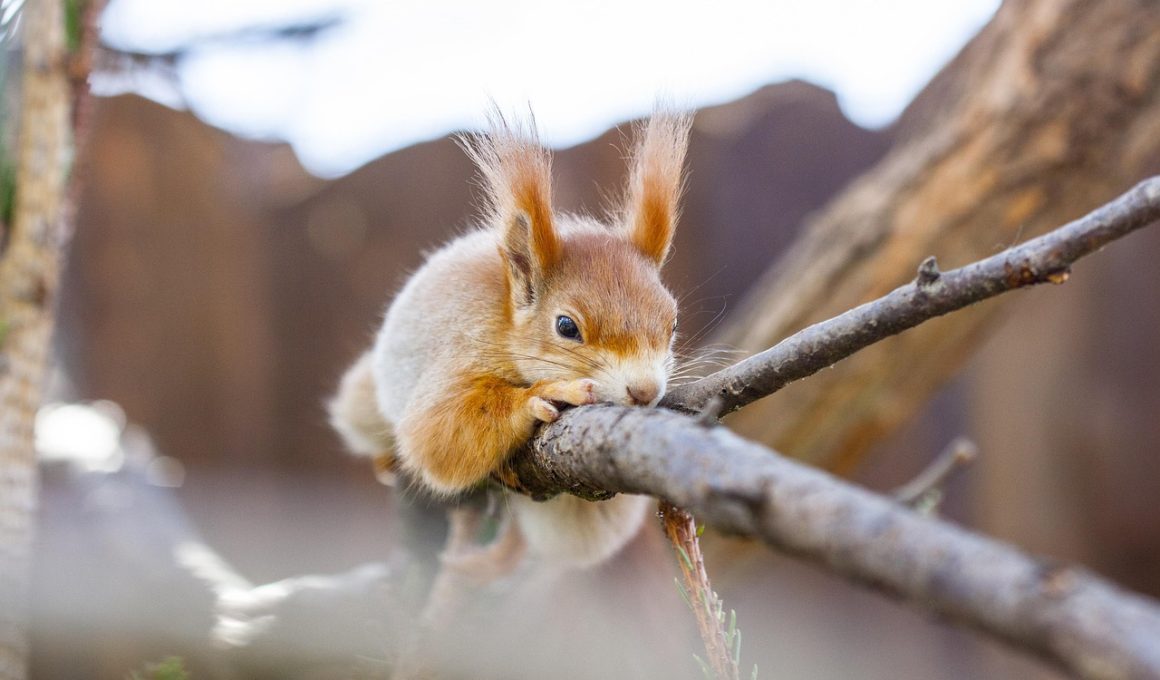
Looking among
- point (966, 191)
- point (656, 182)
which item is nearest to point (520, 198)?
point (656, 182)

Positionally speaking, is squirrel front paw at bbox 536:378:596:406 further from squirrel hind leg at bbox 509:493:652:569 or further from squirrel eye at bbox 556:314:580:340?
squirrel hind leg at bbox 509:493:652:569

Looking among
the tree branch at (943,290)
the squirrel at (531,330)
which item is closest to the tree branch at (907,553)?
the tree branch at (943,290)

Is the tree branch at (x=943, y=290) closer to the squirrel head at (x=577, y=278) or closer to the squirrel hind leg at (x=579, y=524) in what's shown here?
the squirrel head at (x=577, y=278)

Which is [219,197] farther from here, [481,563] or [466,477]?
[466,477]

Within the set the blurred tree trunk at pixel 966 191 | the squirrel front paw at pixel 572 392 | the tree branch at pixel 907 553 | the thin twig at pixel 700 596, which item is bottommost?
the tree branch at pixel 907 553

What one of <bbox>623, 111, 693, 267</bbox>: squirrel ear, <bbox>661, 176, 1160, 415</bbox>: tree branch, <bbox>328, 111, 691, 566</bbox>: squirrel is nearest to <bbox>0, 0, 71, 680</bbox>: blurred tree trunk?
<bbox>328, 111, 691, 566</bbox>: squirrel

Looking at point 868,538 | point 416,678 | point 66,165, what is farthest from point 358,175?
point 868,538

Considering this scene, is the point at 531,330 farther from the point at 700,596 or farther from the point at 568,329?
the point at 700,596
